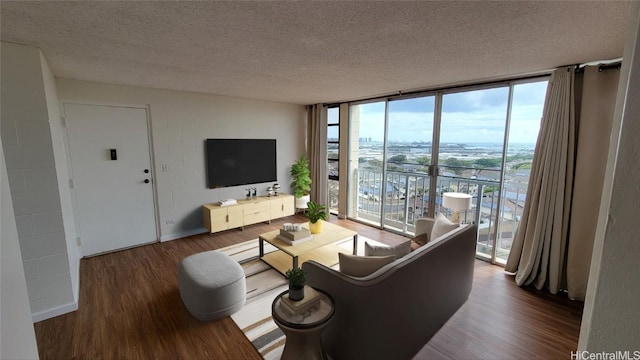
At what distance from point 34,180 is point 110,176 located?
1479mm

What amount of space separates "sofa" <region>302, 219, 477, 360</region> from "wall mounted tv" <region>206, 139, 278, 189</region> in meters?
3.20

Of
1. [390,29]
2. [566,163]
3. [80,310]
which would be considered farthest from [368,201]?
[80,310]

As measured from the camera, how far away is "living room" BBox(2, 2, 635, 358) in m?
2.19

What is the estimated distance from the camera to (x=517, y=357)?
202cm

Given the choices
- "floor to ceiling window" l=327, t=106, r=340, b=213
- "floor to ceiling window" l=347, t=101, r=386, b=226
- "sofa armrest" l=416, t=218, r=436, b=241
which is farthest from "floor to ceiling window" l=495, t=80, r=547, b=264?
"floor to ceiling window" l=327, t=106, r=340, b=213

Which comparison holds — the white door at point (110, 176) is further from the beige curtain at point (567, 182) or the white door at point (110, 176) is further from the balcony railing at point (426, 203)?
the beige curtain at point (567, 182)

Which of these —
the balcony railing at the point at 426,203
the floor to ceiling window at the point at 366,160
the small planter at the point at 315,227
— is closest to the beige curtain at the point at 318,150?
the floor to ceiling window at the point at 366,160

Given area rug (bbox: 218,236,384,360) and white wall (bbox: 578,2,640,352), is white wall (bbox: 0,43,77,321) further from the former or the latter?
white wall (bbox: 578,2,640,352)

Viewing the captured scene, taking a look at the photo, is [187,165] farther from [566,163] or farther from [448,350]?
[566,163]

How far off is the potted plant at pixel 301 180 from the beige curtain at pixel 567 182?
349 centimetres

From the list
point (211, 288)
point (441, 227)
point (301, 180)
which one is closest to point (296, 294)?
point (211, 288)

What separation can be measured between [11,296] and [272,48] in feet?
6.77

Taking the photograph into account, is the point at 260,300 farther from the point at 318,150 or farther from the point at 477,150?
the point at 318,150

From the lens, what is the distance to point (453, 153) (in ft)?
12.5
